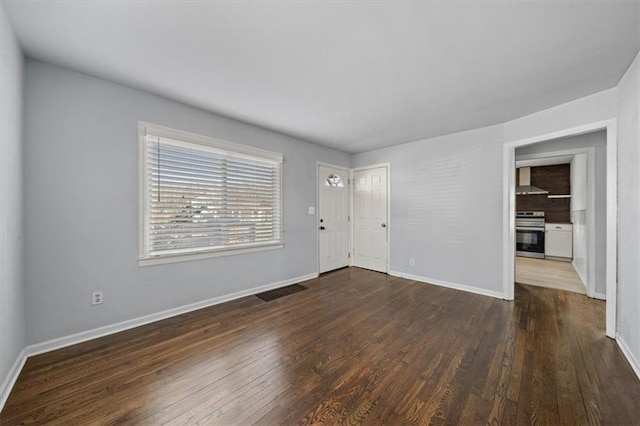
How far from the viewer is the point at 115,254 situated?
97.6 inches

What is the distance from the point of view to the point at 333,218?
504 centimetres

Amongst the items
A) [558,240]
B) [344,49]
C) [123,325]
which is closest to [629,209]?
[344,49]

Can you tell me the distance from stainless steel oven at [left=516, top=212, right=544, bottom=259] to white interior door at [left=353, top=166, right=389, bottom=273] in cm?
406

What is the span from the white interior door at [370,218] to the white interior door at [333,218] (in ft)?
0.79

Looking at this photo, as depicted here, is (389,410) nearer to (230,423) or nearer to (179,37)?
(230,423)

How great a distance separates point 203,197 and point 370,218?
10.7ft

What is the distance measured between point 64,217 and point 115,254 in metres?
0.53

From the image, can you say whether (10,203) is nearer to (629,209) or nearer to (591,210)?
(629,209)

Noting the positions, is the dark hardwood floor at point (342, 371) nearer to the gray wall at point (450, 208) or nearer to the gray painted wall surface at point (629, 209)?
the gray painted wall surface at point (629, 209)

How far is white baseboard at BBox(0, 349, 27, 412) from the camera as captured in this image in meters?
1.56

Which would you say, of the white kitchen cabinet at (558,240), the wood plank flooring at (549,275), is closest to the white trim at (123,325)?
the wood plank flooring at (549,275)

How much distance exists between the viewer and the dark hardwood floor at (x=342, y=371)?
1500 millimetres

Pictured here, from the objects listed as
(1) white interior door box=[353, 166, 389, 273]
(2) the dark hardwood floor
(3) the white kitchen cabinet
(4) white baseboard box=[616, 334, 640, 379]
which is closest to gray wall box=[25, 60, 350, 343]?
(2) the dark hardwood floor

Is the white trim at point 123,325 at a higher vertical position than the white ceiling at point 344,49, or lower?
lower
